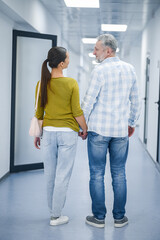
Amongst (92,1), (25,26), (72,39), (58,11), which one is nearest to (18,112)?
(25,26)

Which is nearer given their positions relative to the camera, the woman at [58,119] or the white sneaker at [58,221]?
the woman at [58,119]

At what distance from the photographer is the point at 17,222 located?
262cm

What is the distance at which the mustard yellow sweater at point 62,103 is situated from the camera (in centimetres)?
233

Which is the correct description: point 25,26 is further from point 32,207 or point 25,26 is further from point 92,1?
point 32,207

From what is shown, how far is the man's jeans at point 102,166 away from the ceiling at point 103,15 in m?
3.00

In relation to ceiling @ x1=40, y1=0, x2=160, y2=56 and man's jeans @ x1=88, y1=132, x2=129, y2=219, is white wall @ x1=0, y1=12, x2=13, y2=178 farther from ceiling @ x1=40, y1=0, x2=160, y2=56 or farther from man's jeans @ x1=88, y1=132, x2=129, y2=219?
man's jeans @ x1=88, y1=132, x2=129, y2=219

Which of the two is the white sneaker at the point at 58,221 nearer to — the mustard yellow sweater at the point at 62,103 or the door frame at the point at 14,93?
the mustard yellow sweater at the point at 62,103

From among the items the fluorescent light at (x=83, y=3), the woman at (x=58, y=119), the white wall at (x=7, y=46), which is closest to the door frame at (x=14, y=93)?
the white wall at (x=7, y=46)

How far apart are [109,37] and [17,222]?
1.55 meters

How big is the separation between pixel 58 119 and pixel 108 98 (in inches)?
14.8

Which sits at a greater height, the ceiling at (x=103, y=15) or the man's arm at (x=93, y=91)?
the ceiling at (x=103, y=15)

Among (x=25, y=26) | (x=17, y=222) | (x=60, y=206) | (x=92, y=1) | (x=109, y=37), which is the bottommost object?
(x=17, y=222)

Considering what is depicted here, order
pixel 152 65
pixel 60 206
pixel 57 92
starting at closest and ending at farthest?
1. pixel 57 92
2. pixel 60 206
3. pixel 152 65

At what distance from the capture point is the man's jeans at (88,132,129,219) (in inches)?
95.4
